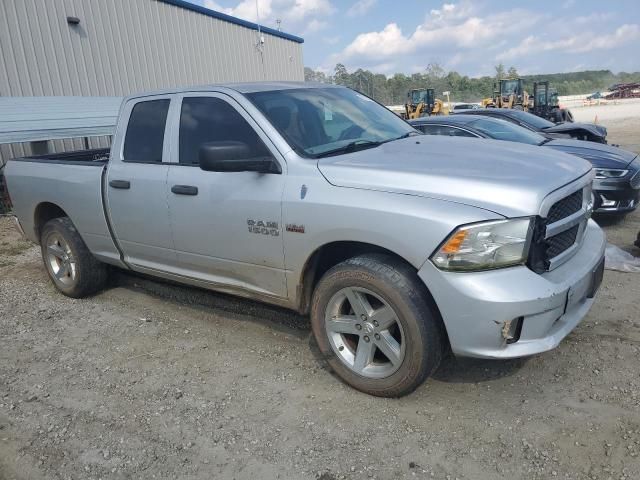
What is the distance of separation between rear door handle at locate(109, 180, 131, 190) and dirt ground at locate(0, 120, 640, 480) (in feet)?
3.87

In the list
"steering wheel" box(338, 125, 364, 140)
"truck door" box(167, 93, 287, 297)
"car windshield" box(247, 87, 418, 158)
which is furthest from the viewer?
"steering wheel" box(338, 125, 364, 140)

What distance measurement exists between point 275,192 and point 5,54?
32.3 feet

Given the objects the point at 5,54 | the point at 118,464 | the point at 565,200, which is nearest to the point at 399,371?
the point at 565,200

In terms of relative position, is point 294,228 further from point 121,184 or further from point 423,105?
point 423,105

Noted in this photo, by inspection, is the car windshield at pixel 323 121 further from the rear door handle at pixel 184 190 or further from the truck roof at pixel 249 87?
the rear door handle at pixel 184 190

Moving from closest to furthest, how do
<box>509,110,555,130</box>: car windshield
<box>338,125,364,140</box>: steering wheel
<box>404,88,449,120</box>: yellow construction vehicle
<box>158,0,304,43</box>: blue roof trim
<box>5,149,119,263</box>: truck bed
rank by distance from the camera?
1. <box>338,125,364,140</box>: steering wheel
2. <box>5,149,119,263</box>: truck bed
3. <box>509,110,555,130</box>: car windshield
4. <box>158,0,304,43</box>: blue roof trim
5. <box>404,88,449,120</box>: yellow construction vehicle

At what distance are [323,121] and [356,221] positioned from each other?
1110 mm

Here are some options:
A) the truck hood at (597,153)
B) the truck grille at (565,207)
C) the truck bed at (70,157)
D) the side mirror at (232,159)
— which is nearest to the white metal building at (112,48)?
the truck bed at (70,157)

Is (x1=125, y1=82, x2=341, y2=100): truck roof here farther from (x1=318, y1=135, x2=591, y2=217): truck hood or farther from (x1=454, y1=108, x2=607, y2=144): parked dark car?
(x1=454, y1=108, x2=607, y2=144): parked dark car

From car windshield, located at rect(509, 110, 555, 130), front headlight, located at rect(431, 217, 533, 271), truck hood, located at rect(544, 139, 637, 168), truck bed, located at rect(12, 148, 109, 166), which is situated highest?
truck bed, located at rect(12, 148, 109, 166)

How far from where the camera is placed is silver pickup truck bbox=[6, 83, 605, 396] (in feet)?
8.68

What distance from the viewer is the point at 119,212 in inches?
169

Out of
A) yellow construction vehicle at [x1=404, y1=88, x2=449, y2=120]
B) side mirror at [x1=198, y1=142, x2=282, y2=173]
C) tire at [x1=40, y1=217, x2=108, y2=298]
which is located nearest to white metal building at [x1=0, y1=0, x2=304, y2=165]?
tire at [x1=40, y1=217, x2=108, y2=298]

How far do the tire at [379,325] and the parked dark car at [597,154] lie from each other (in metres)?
4.84
